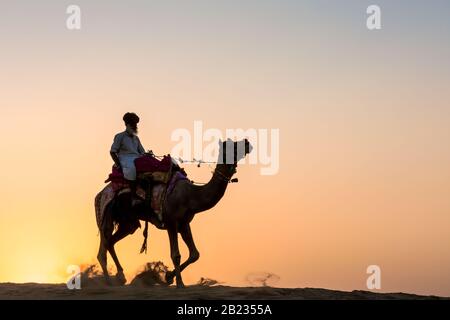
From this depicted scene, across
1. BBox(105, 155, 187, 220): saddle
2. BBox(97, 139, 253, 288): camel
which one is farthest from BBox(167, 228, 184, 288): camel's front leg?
BBox(105, 155, 187, 220): saddle

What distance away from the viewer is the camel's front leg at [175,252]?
61.0 ft

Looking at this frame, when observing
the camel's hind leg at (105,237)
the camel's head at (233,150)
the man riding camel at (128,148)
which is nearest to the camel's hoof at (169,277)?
the man riding camel at (128,148)

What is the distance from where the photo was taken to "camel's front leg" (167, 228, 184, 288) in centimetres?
1858

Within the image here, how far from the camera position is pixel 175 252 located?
61.7 feet

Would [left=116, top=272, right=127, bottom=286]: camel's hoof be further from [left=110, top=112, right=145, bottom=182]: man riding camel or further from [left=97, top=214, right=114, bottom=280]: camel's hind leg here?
[left=110, top=112, right=145, bottom=182]: man riding camel

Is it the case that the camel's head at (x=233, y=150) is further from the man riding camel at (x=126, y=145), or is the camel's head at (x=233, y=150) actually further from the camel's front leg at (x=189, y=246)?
the man riding camel at (x=126, y=145)

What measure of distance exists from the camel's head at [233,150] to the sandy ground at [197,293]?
2625mm

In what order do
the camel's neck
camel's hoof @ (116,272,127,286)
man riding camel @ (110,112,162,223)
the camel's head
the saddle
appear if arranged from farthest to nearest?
camel's hoof @ (116,272,127,286)
man riding camel @ (110,112,162,223)
the saddle
the camel's neck
the camel's head

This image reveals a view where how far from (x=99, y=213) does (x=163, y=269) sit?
198 centimetres

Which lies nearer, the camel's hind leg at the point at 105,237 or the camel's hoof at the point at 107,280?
the camel's hoof at the point at 107,280

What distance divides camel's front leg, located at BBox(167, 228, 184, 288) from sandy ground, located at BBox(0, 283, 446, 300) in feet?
1.26
